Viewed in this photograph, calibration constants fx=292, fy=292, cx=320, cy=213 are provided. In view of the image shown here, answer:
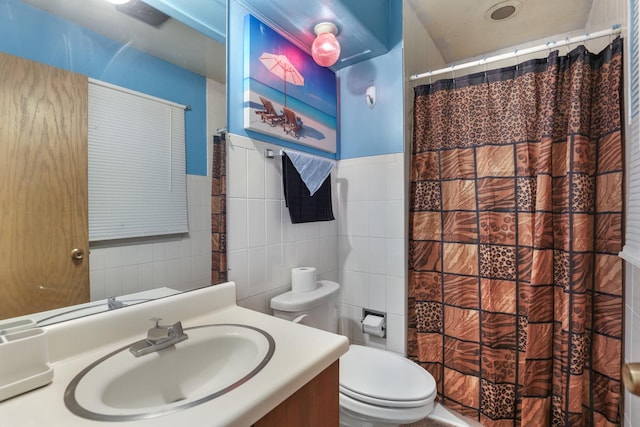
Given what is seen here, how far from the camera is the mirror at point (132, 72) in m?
0.72

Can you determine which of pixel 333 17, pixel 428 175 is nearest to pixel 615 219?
pixel 428 175

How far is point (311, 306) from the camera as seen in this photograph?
133 cm

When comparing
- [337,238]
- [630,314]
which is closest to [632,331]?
[630,314]

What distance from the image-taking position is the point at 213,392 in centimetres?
57

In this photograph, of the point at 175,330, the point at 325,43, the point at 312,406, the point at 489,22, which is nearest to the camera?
the point at 312,406

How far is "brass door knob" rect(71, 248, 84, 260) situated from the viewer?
2.52ft

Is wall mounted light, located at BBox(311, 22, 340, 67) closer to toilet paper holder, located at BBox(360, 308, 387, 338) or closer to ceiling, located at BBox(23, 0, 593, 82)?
ceiling, located at BBox(23, 0, 593, 82)

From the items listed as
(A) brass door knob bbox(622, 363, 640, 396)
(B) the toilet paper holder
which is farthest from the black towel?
(A) brass door knob bbox(622, 363, 640, 396)

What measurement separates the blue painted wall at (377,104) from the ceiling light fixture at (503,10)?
0.56 metres

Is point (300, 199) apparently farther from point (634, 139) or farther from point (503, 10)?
point (503, 10)

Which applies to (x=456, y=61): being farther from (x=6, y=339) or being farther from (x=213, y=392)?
(x=6, y=339)

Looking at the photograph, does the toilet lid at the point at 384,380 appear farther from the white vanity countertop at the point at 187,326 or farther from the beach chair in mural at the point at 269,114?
the beach chair in mural at the point at 269,114

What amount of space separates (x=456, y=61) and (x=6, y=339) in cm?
276

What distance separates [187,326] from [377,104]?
1.45 meters
